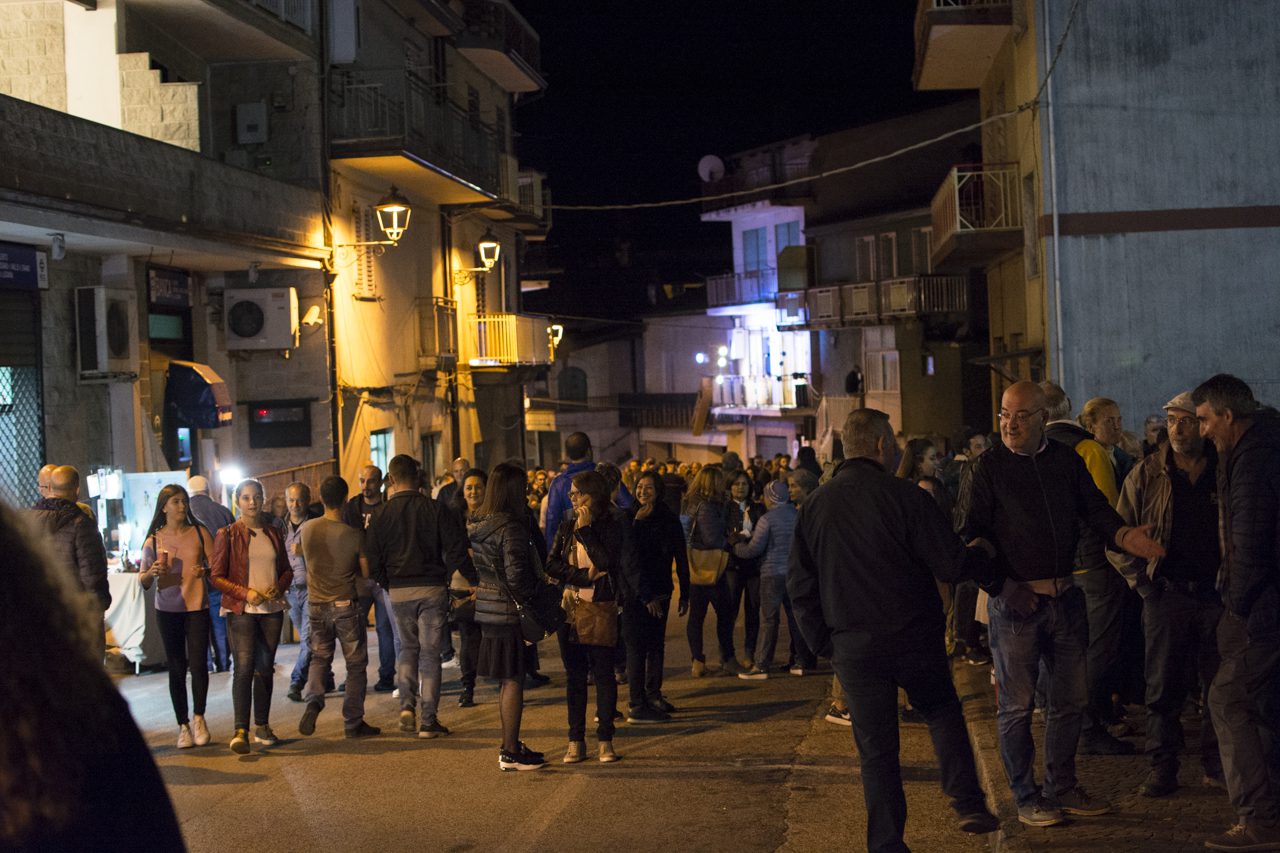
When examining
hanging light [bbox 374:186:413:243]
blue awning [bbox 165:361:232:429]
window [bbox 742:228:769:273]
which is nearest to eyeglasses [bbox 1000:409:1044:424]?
blue awning [bbox 165:361:232:429]

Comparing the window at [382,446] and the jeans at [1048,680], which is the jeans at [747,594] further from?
the window at [382,446]

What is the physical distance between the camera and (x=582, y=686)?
935 centimetres

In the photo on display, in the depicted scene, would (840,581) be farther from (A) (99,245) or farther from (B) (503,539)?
(A) (99,245)

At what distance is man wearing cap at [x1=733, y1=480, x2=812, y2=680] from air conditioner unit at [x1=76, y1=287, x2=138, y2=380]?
26.6ft

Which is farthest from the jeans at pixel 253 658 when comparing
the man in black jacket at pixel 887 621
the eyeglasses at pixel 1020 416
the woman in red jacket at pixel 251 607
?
the eyeglasses at pixel 1020 416

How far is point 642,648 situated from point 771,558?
7.22ft

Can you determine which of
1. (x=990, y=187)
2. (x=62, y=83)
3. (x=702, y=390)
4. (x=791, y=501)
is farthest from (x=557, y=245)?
(x=791, y=501)

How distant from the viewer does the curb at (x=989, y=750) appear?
660 cm

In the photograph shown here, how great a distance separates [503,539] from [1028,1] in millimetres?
15132

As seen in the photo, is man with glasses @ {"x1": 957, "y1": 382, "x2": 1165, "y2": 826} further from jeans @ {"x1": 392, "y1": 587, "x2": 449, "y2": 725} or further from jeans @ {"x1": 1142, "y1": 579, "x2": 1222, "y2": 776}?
jeans @ {"x1": 392, "y1": 587, "x2": 449, "y2": 725}

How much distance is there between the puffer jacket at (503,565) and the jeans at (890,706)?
3.32 m

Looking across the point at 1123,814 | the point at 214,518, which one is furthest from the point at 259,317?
the point at 1123,814

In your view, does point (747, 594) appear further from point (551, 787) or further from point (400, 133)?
point (400, 133)

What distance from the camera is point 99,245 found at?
15711 millimetres
